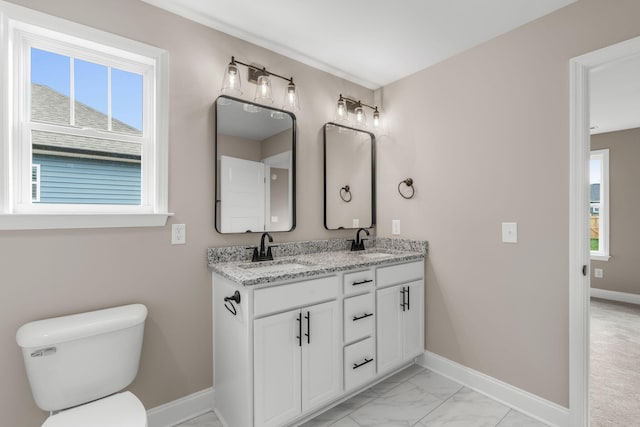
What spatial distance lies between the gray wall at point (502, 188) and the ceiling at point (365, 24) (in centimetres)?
17

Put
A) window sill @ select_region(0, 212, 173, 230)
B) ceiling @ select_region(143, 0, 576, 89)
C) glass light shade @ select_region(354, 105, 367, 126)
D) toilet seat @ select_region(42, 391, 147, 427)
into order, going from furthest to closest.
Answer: glass light shade @ select_region(354, 105, 367, 126), ceiling @ select_region(143, 0, 576, 89), window sill @ select_region(0, 212, 173, 230), toilet seat @ select_region(42, 391, 147, 427)

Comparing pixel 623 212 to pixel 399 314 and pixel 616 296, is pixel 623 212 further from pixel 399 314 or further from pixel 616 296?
pixel 399 314

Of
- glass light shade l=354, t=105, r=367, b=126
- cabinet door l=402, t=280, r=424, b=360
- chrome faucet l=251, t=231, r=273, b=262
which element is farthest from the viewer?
glass light shade l=354, t=105, r=367, b=126

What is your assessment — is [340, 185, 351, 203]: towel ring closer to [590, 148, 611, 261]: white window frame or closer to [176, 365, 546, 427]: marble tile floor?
[176, 365, 546, 427]: marble tile floor

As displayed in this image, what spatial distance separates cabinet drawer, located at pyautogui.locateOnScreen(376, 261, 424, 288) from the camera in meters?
2.22

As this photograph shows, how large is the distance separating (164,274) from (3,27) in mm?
1386

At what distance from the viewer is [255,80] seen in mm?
2213

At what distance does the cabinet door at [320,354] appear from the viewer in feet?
5.93

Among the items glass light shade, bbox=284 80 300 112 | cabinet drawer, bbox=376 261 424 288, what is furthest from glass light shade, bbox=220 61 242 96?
cabinet drawer, bbox=376 261 424 288

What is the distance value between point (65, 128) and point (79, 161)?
0.57 feet

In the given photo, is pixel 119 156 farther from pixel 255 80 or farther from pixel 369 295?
pixel 369 295

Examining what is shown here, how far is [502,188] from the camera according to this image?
215 cm

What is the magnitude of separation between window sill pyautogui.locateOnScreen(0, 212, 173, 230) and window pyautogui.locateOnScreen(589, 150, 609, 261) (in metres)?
5.69

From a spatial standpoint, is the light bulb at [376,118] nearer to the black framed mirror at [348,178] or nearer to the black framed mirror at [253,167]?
the black framed mirror at [348,178]
